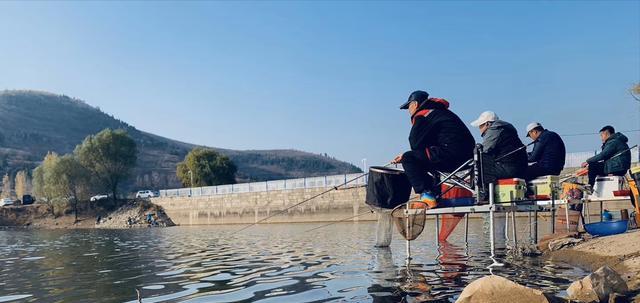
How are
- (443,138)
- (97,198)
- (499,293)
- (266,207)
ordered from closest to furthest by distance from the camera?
(499,293) → (443,138) → (266,207) → (97,198)

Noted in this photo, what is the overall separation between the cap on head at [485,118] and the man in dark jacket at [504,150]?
0.95 ft

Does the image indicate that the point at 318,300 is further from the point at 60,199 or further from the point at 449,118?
the point at 60,199

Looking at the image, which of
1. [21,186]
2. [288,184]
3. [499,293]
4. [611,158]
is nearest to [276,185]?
[288,184]

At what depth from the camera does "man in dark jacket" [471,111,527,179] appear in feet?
31.8

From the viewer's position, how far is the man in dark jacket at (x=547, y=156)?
36.1ft

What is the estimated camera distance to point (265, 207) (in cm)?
5900

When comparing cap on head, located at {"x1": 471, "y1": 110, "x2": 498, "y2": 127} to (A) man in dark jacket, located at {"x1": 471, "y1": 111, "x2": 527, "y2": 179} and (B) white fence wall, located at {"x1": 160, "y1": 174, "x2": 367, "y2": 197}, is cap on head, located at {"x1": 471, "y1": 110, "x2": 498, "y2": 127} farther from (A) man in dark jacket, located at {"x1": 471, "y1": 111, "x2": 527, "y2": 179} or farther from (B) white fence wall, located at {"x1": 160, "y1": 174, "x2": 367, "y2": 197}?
(B) white fence wall, located at {"x1": 160, "y1": 174, "x2": 367, "y2": 197}

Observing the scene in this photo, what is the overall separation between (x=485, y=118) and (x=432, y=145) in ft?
6.90

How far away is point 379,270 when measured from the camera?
8375 mm

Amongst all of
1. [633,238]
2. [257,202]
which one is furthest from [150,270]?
[257,202]

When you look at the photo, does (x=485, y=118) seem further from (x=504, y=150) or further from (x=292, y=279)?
(x=292, y=279)

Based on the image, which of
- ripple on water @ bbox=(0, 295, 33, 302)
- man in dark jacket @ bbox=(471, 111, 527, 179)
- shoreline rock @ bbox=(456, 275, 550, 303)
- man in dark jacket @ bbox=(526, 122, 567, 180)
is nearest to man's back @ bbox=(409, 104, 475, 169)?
man in dark jacket @ bbox=(471, 111, 527, 179)

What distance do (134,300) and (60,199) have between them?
250ft

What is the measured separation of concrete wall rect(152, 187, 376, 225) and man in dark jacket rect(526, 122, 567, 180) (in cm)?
3542
